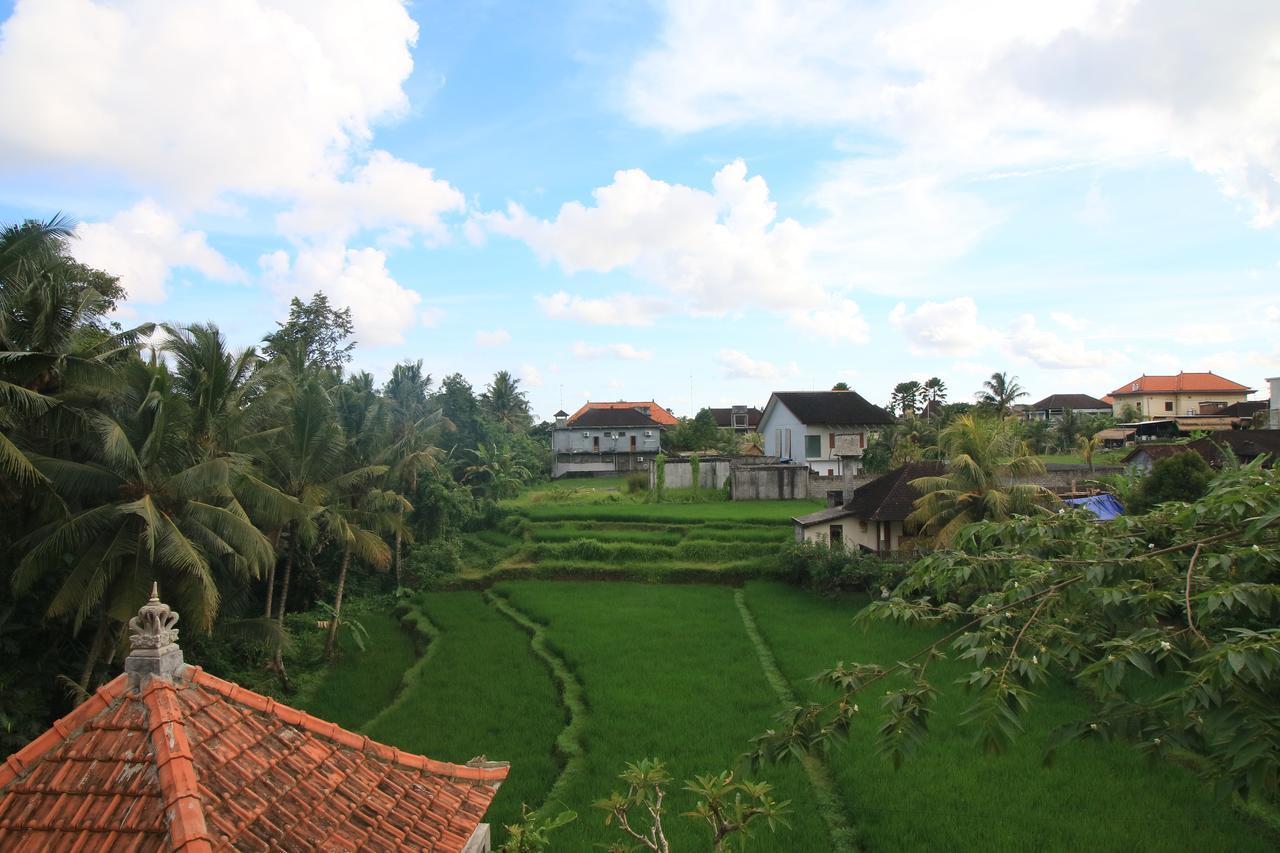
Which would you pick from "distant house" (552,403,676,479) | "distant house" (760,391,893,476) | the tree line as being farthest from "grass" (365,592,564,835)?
"distant house" (552,403,676,479)

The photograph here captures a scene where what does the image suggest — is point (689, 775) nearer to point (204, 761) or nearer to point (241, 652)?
point (204, 761)

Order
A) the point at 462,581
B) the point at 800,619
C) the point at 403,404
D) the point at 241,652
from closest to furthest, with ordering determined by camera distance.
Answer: the point at 241,652, the point at 800,619, the point at 462,581, the point at 403,404

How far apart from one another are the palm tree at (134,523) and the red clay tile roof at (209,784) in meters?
6.43

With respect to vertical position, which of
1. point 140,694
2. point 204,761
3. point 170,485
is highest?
point 170,485

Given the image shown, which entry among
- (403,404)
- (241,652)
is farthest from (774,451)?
(241,652)

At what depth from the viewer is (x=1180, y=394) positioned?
2098 inches

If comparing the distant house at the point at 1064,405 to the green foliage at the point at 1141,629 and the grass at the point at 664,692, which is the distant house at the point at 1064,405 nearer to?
the grass at the point at 664,692

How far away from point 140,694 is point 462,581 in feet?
58.2

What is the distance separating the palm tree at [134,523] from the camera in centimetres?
908

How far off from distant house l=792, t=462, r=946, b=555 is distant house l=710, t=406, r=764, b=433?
41323 millimetres

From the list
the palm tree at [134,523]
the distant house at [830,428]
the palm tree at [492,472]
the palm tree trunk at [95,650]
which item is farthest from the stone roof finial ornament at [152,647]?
the distant house at [830,428]

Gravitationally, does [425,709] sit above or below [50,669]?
below

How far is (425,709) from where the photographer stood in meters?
11.5

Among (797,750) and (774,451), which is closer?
(797,750)
